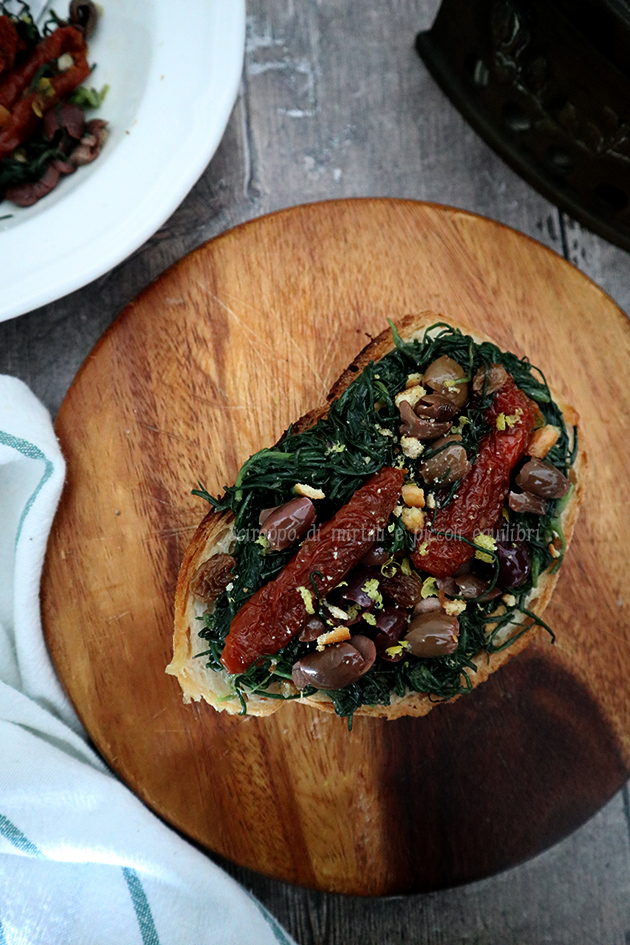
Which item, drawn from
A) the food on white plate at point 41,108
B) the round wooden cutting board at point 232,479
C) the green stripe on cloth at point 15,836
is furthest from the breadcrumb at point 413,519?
the food on white plate at point 41,108

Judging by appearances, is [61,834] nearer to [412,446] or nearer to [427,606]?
[427,606]

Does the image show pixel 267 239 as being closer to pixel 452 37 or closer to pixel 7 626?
pixel 452 37

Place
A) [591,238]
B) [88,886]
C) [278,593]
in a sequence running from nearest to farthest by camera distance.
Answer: [278,593]
[88,886]
[591,238]

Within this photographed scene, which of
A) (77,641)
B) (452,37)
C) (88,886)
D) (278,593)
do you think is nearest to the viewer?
(278,593)

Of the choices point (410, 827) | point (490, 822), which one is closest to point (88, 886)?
point (410, 827)

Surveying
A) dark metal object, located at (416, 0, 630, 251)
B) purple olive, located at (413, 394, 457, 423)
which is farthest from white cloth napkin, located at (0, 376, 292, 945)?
dark metal object, located at (416, 0, 630, 251)

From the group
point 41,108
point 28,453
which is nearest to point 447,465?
point 28,453

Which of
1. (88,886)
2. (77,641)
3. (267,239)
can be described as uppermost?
(267,239)
